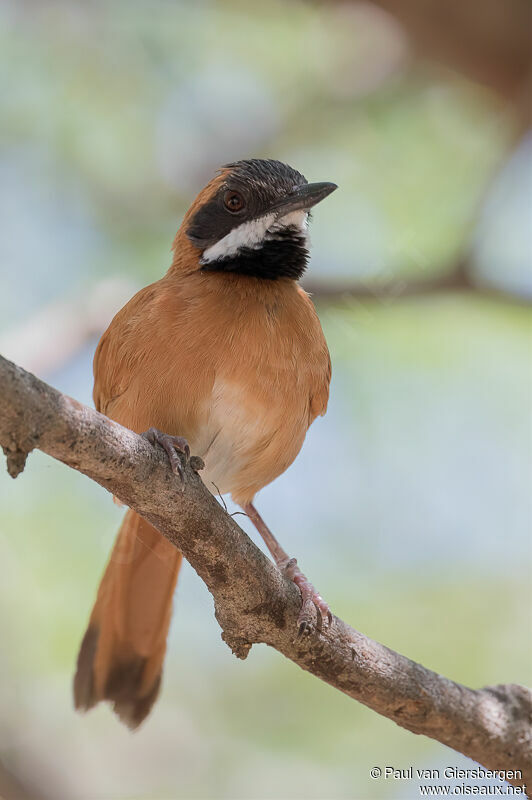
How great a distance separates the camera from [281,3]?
9.18m

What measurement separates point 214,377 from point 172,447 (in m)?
0.92

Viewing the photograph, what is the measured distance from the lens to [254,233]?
209 inches

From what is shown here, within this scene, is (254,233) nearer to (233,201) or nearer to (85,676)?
(233,201)

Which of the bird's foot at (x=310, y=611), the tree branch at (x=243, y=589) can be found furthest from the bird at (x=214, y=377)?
the tree branch at (x=243, y=589)

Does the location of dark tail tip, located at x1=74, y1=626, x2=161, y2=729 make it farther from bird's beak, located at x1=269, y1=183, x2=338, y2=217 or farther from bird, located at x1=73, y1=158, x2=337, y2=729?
bird's beak, located at x1=269, y1=183, x2=338, y2=217

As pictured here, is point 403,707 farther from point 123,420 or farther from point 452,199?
point 452,199

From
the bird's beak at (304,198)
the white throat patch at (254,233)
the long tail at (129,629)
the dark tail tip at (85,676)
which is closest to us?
the bird's beak at (304,198)

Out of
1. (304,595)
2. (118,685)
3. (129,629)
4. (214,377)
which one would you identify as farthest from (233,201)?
(118,685)

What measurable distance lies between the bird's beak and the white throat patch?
4 centimetres

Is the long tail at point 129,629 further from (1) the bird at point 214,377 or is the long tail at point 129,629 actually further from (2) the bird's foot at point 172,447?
(2) the bird's foot at point 172,447

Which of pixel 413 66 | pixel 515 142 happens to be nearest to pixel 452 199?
pixel 515 142

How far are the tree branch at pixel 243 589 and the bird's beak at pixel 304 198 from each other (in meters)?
1.98

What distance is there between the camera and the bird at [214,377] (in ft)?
15.6

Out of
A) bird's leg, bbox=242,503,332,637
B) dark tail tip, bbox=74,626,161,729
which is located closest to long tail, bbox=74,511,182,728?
dark tail tip, bbox=74,626,161,729
